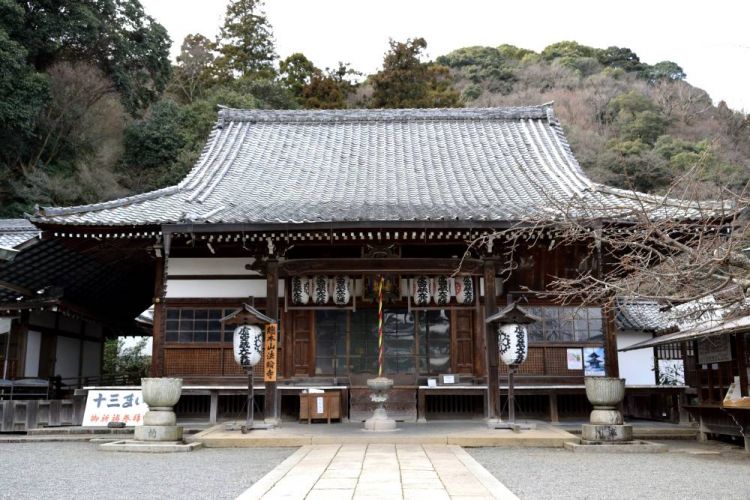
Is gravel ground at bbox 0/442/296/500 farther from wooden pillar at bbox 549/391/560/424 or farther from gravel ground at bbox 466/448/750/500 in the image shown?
wooden pillar at bbox 549/391/560/424

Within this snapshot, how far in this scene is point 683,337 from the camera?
10352 mm

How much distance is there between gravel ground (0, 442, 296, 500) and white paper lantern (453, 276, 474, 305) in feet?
14.5

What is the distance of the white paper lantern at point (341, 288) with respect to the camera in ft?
39.4

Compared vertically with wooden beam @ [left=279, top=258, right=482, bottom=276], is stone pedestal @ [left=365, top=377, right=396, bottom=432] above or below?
below

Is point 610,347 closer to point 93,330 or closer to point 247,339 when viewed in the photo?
point 247,339

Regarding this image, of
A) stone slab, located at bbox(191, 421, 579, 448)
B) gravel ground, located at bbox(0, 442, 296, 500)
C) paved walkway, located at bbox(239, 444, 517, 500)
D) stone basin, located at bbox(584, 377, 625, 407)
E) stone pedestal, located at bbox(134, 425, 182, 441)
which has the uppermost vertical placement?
stone basin, located at bbox(584, 377, 625, 407)

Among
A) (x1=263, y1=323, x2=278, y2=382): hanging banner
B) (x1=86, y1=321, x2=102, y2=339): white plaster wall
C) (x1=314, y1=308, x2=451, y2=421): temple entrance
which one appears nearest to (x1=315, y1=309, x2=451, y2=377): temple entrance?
(x1=314, y1=308, x2=451, y2=421): temple entrance

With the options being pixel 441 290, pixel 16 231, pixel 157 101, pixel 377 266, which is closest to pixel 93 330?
pixel 16 231

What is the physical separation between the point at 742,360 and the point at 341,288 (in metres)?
6.69

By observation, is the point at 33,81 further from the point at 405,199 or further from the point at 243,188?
the point at 405,199

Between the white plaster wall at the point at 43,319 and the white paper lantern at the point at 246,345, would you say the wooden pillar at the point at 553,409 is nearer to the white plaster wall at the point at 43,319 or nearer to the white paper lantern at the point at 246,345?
the white paper lantern at the point at 246,345

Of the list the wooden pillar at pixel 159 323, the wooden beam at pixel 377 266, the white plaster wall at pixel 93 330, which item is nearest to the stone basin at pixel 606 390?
the wooden beam at pixel 377 266

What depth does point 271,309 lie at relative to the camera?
11.3 meters

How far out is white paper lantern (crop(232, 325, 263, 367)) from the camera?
1048 cm
